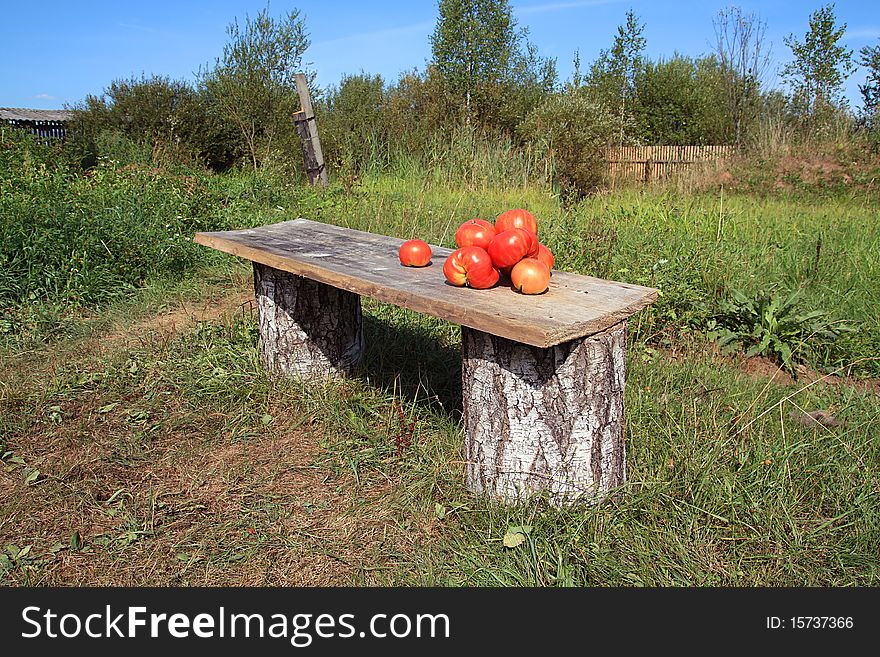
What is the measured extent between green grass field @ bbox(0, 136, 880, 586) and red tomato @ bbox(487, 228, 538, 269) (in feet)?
2.37

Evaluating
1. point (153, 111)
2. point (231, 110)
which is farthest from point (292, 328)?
point (153, 111)

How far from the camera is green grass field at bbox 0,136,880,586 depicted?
2107 mm

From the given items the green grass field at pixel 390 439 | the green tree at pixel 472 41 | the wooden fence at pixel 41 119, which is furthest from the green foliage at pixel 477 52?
the green grass field at pixel 390 439

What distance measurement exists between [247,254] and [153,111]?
12.3 m

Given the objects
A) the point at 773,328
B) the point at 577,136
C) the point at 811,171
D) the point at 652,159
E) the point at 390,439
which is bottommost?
the point at 390,439

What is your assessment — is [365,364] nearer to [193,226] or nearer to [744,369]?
[744,369]

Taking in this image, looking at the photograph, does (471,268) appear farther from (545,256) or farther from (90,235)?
(90,235)

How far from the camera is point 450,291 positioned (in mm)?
2244

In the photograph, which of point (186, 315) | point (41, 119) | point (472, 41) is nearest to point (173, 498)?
point (186, 315)

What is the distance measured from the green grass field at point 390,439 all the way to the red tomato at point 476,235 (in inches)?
28.5

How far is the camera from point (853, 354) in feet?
12.3

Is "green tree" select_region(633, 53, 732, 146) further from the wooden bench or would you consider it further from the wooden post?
the wooden bench

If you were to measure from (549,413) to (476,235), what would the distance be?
2.12 ft

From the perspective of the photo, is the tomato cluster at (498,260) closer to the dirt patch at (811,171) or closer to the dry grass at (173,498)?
the dry grass at (173,498)
